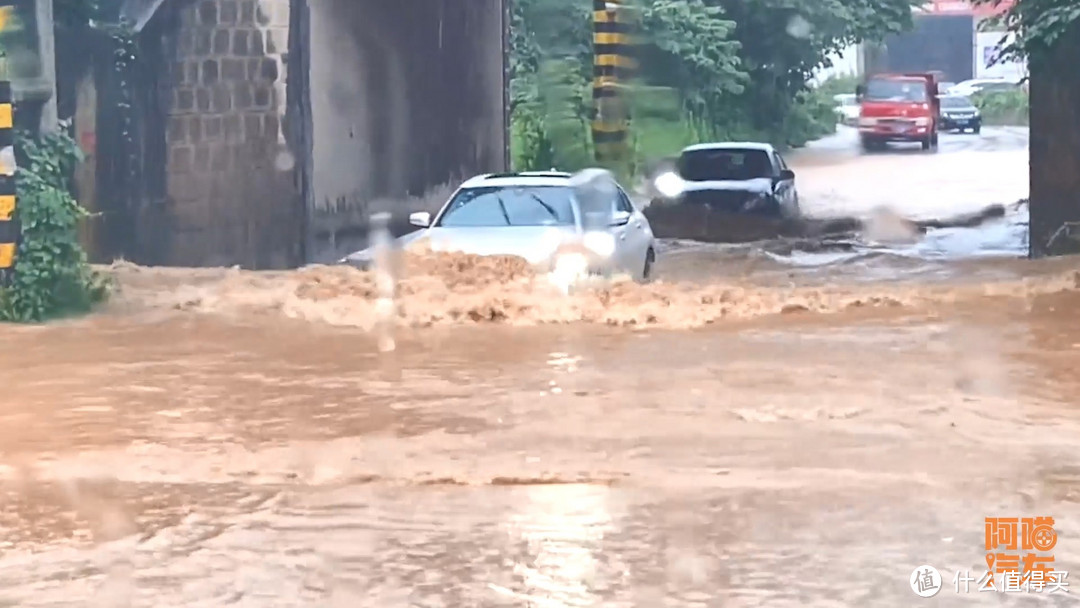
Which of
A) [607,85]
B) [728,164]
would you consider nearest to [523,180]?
[728,164]

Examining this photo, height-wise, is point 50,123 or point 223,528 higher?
point 50,123

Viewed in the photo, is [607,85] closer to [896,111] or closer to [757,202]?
[757,202]

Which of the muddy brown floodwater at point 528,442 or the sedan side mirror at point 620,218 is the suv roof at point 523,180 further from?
the muddy brown floodwater at point 528,442

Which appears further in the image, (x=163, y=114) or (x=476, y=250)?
(x=163, y=114)

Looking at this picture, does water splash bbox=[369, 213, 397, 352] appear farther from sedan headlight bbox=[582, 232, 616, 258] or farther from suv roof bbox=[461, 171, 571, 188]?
sedan headlight bbox=[582, 232, 616, 258]

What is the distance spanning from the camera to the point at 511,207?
14914 millimetres

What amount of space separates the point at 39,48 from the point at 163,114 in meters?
3.38

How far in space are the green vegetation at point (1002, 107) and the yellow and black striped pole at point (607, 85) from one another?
128 ft

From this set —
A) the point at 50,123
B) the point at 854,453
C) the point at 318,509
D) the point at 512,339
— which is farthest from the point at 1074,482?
the point at 50,123

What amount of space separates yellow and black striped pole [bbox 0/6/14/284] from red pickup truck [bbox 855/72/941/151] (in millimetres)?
38110

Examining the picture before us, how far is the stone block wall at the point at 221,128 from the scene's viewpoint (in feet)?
58.7

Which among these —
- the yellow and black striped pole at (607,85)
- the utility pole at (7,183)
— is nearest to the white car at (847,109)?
the yellow and black striped pole at (607,85)

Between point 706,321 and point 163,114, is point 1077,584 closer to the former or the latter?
point 706,321

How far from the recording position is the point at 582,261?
14.4m
